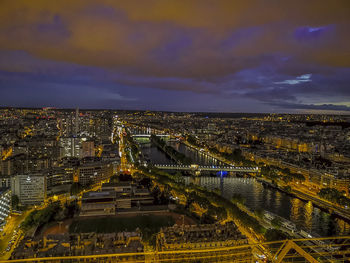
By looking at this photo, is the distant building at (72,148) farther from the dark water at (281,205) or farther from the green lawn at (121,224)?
the green lawn at (121,224)

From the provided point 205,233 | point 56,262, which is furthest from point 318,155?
point 56,262

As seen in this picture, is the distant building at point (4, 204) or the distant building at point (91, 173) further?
the distant building at point (91, 173)

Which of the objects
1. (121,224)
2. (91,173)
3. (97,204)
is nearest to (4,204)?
(97,204)

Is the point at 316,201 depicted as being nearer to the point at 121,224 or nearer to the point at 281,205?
the point at 281,205

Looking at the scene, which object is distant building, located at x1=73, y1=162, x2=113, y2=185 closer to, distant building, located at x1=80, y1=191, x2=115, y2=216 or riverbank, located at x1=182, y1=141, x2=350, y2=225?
distant building, located at x1=80, y1=191, x2=115, y2=216

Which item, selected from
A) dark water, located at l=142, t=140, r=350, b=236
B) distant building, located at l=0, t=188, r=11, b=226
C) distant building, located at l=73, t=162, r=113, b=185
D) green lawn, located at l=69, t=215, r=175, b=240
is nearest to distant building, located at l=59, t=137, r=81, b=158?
distant building, located at l=73, t=162, r=113, b=185

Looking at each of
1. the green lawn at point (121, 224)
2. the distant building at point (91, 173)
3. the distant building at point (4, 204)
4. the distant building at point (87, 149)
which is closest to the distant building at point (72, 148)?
the distant building at point (87, 149)
